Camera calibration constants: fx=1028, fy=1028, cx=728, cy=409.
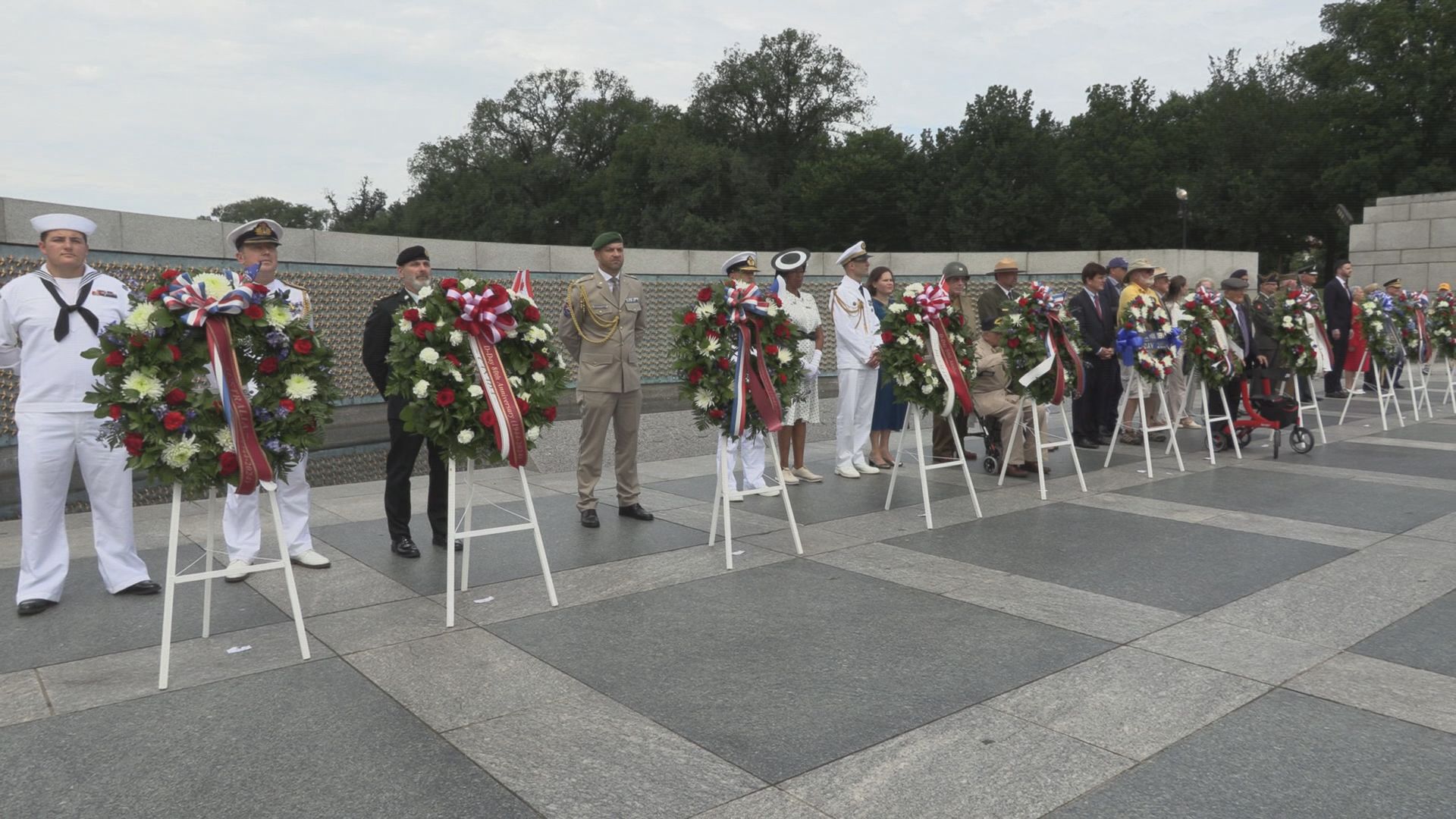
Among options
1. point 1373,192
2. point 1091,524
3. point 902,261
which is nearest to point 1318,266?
point 1373,192

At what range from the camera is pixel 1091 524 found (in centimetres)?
779

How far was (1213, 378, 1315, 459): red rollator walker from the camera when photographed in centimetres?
1112

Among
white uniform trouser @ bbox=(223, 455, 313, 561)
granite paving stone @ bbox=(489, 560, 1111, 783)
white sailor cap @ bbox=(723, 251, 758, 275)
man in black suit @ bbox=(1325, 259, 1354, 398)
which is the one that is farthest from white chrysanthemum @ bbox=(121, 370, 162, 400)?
man in black suit @ bbox=(1325, 259, 1354, 398)

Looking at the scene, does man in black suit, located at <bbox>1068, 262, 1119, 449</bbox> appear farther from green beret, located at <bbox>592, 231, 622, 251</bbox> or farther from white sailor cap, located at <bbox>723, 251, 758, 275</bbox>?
green beret, located at <bbox>592, 231, 622, 251</bbox>

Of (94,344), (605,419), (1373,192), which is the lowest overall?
(605,419)

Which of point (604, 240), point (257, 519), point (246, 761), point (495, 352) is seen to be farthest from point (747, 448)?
point (246, 761)

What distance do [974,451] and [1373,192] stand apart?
44.8 meters

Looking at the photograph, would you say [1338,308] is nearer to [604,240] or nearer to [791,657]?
[604,240]

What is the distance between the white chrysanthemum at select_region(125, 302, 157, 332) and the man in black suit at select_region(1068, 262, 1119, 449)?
9222mm

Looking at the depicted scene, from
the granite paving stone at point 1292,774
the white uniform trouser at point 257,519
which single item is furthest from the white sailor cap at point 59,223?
the granite paving stone at point 1292,774

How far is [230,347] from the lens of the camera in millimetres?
4898

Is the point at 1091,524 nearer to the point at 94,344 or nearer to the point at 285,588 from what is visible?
the point at 285,588

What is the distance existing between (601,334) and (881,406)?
12.9 feet

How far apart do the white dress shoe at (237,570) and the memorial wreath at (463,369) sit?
1.10 m
